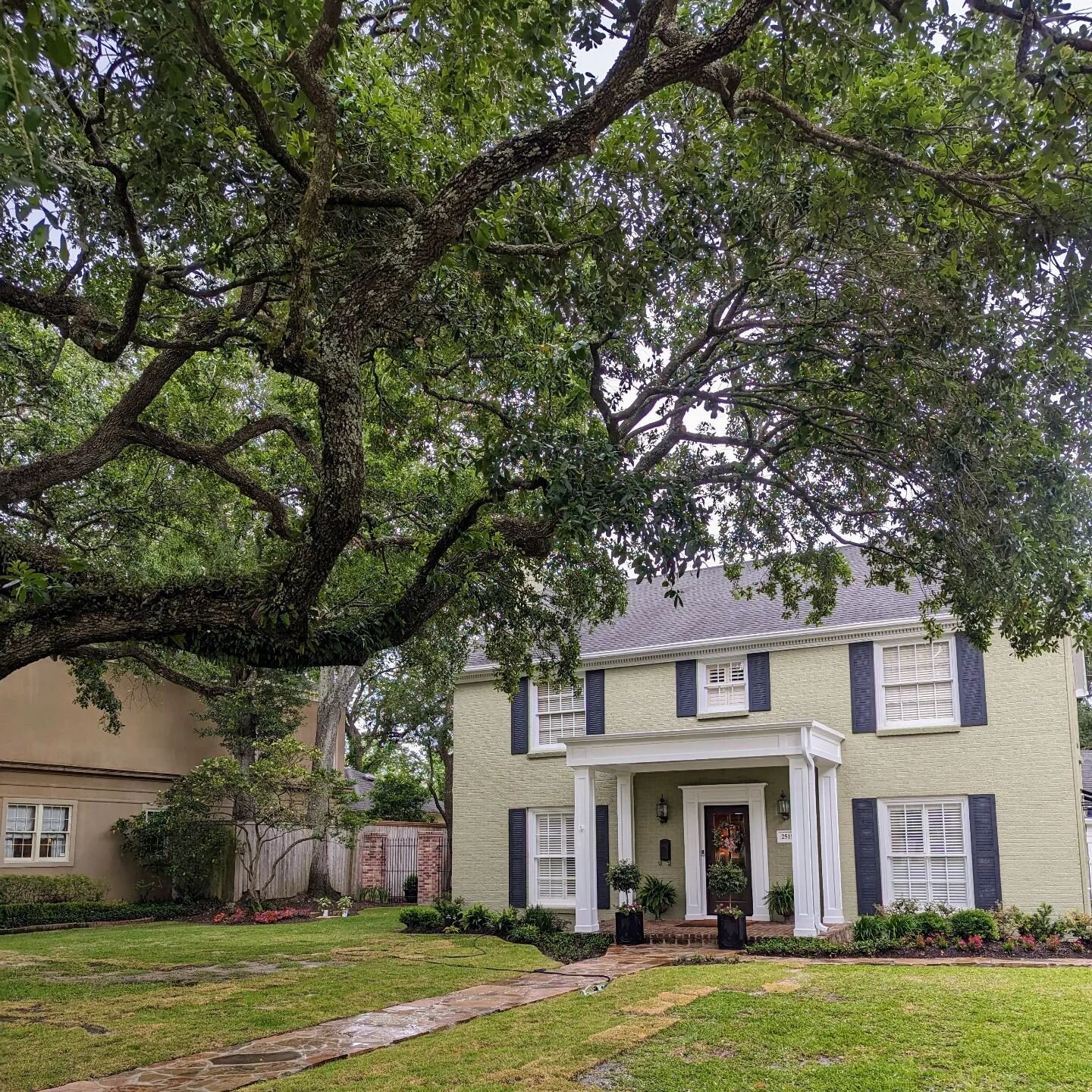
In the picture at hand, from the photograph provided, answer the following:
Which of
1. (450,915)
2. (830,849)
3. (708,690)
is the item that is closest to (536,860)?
(450,915)

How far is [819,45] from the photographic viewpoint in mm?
7324

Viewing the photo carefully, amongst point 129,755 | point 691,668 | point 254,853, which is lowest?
point 254,853

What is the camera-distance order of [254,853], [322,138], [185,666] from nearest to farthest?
[322,138] < [254,853] < [185,666]

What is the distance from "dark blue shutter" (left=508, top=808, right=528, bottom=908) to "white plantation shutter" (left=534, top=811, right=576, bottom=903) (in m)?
0.22

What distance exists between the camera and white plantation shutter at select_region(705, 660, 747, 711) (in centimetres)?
1828

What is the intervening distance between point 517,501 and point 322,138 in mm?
5174

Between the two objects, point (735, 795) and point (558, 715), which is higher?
point (558, 715)

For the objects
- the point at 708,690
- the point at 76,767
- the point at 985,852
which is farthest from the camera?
the point at 76,767

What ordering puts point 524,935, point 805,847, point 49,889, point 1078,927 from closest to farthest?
1. point 1078,927
2. point 805,847
3. point 524,935
4. point 49,889

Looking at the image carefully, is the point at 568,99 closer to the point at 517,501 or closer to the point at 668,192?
the point at 668,192

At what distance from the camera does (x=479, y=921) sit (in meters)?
18.1

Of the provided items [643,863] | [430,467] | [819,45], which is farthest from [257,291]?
[643,863]

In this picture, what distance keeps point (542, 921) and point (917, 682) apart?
7377 millimetres

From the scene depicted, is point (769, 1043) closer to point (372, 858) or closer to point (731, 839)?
point (731, 839)
